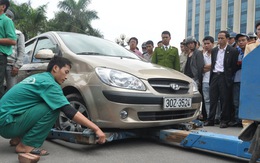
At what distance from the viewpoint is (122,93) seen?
3.20 m

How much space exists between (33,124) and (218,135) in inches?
70.7

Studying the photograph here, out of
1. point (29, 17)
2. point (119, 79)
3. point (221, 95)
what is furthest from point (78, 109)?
point (29, 17)

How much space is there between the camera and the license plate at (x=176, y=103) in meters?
3.40

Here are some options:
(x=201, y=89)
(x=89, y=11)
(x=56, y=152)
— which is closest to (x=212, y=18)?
(x=89, y=11)

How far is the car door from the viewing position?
161 inches

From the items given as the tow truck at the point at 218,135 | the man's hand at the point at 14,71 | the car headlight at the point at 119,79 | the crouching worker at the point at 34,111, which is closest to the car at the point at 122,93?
the car headlight at the point at 119,79

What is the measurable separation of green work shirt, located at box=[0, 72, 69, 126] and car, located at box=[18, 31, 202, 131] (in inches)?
23.1

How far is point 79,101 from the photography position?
3.44 m

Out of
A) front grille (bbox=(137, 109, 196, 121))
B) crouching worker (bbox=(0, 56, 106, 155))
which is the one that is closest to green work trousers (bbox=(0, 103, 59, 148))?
crouching worker (bbox=(0, 56, 106, 155))

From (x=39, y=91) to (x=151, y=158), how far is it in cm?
124

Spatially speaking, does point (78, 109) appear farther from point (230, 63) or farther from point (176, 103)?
point (230, 63)

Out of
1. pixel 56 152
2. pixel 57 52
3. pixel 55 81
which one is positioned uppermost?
pixel 57 52

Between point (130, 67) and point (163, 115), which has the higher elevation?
point (130, 67)

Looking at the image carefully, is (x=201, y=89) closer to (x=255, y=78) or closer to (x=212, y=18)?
(x=255, y=78)
